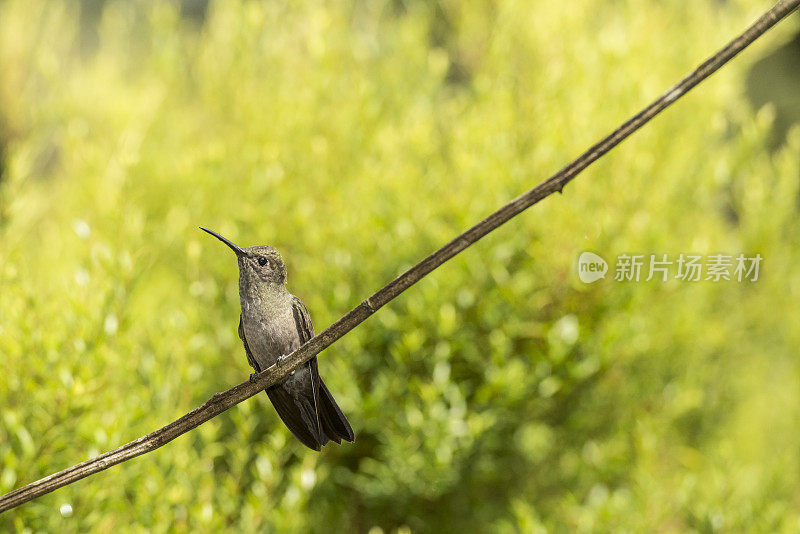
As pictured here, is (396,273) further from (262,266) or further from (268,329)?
(262,266)

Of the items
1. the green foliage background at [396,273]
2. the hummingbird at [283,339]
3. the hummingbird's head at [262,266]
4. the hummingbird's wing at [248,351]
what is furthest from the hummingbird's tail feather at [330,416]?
the green foliage background at [396,273]

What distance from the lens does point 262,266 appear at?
86 cm

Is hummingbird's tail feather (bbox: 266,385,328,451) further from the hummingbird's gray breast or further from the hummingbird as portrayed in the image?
the hummingbird's gray breast

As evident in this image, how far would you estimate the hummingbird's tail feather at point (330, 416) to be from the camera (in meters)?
0.78

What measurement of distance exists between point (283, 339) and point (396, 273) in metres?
2.03

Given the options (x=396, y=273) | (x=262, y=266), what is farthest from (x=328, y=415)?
(x=396, y=273)

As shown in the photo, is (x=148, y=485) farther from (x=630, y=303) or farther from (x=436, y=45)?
(x=436, y=45)

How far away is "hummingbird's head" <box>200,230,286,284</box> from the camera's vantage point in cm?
83

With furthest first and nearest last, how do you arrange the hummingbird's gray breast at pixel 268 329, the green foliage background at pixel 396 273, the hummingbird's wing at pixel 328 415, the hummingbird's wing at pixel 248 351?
the green foliage background at pixel 396 273
the hummingbird's wing at pixel 248 351
the hummingbird's gray breast at pixel 268 329
the hummingbird's wing at pixel 328 415

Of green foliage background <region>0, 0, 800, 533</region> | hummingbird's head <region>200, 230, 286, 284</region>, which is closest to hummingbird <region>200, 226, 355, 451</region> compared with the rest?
hummingbird's head <region>200, 230, 286, 284</region>

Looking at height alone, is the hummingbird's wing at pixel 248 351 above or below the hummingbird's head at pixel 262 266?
below

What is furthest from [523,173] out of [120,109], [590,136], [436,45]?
[436,45]

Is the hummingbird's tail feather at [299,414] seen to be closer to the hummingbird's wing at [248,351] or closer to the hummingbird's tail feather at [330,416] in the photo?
the hummingbird's tail feather at [330,416]

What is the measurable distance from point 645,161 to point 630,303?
0.74m
